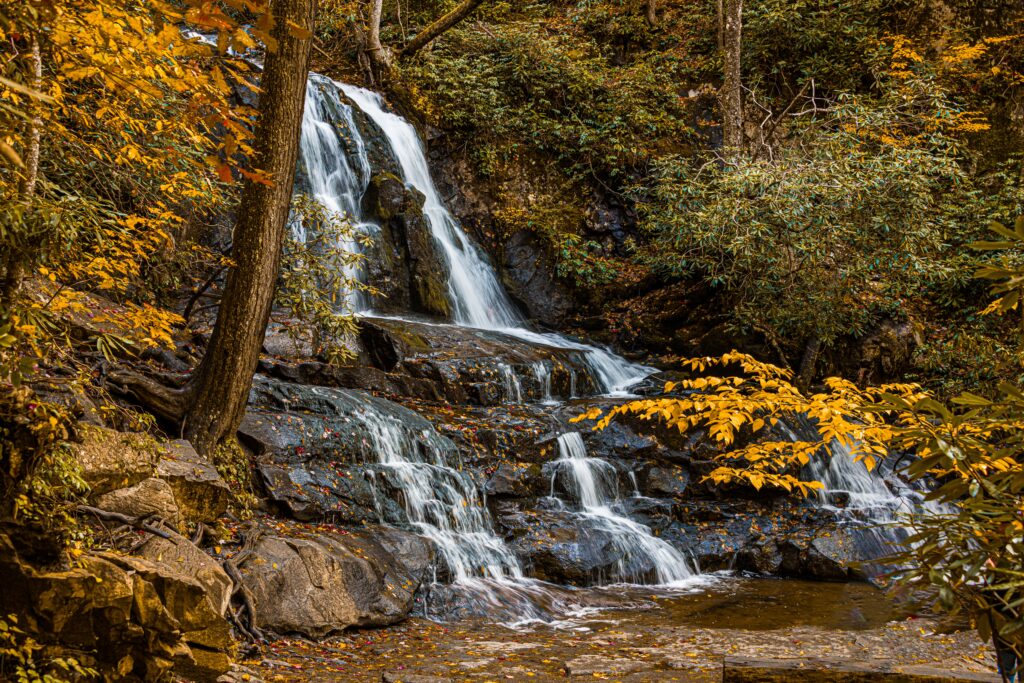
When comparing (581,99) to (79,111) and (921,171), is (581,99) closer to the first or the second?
(921,171)

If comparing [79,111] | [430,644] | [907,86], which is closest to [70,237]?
[79,111]

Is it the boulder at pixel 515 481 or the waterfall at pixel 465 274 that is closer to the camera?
the boulder at pixel 515 481

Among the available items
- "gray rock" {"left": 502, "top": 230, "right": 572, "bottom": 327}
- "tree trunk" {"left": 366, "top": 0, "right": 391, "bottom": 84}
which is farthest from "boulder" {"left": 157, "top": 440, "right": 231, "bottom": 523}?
"tree trunk" {"left": 366, "top": 0, "right": 391, "bottom": 84}

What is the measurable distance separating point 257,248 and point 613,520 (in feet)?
16.8

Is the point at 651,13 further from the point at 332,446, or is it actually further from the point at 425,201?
the point at 332,446

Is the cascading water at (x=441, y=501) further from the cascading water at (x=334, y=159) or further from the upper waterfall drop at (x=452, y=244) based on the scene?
the upper waterfall drop at (x=452, y=244)

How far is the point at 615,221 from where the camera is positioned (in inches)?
631

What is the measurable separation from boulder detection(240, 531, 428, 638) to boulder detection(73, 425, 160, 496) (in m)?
1.13

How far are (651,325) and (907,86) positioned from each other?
6.89 meters

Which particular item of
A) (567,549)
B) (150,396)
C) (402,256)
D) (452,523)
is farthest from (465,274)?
(150,396)

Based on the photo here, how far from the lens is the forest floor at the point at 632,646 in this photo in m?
4.64

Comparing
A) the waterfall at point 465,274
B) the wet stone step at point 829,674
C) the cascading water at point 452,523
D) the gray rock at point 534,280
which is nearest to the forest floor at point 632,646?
the cascading water at point 452,523

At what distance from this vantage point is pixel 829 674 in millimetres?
Result: 2551

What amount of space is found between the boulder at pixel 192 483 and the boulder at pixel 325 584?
466 mm
